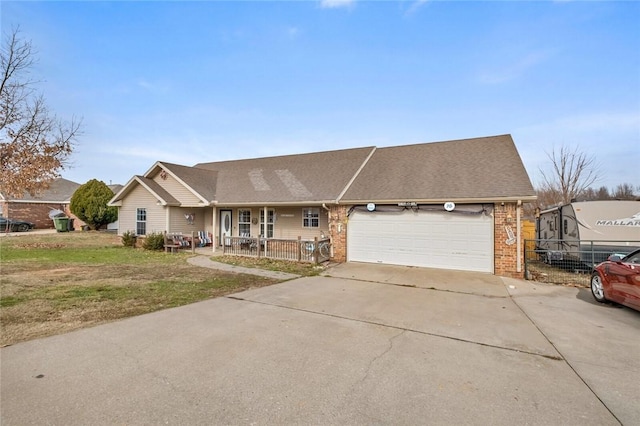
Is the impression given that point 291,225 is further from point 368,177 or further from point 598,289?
point 598,289

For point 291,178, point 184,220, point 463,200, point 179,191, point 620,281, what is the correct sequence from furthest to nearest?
point 184,220 → point 179,191 → point 291,178 → point 463,200 → point 620,281

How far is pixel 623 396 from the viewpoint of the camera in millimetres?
3373

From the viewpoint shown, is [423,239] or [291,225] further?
[291,225]

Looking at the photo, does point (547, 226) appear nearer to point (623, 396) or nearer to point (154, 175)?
point (623, 396)

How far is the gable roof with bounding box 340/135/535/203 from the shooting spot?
11.3 metres

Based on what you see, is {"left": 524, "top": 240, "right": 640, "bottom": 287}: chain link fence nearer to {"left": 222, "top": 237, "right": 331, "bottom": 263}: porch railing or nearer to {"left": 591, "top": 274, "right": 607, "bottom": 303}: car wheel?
{"left": 591, "top": 274, "right": 607, "bottom": 303}: car wheel

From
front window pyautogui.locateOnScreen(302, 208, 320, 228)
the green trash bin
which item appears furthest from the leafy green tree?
front window pyautogui.locateOnScreen(302, 208, 320, 228)

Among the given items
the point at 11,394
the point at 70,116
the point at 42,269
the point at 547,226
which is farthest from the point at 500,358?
the point at 70,116

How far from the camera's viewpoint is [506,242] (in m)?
10.7

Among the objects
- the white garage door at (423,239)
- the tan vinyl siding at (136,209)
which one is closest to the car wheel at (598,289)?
the white garage door at (423,239)

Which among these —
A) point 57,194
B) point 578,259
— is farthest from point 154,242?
point 57,194

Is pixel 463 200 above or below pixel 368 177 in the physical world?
below

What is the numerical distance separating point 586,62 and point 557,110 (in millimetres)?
6081

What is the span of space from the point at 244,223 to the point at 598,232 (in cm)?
1580
